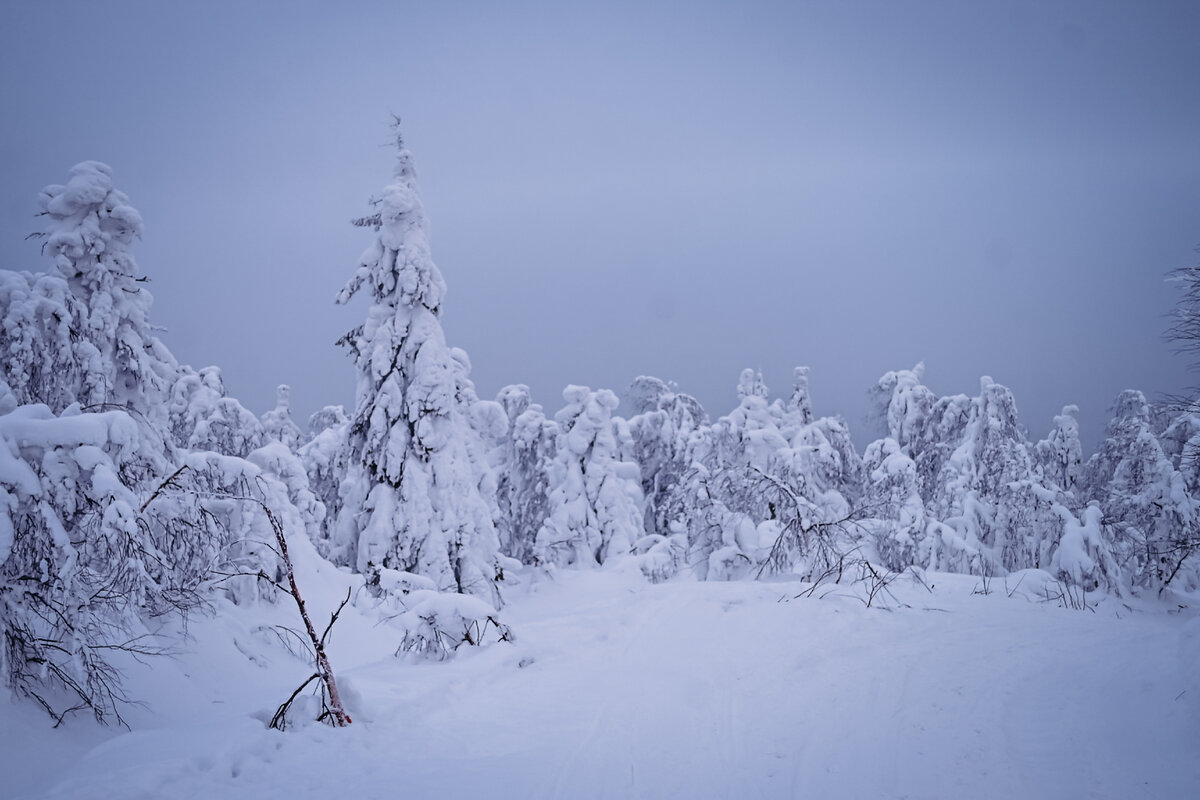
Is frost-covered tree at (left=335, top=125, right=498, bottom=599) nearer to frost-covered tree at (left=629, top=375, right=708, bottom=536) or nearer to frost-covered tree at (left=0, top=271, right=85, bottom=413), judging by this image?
frost-covered tree at (left=0, top=271, right=85, bottom=413)

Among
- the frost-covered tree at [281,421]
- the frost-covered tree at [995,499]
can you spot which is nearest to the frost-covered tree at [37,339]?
the frost-covered tree at [995,499]

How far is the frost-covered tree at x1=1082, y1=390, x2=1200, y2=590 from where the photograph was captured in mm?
8227

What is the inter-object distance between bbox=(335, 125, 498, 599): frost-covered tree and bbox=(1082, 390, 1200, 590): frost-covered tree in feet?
42.7

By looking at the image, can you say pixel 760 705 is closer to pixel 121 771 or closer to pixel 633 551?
pixel 121 771

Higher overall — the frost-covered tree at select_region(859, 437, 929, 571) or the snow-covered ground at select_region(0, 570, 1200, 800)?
the snow-covered ground at select_region(0, 570, 1200, 800)

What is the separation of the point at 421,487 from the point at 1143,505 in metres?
17.5

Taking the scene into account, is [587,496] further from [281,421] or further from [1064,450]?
[281,421]

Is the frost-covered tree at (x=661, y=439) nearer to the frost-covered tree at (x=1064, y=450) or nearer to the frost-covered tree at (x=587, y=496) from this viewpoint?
the frost-covered tree at (x=587, y=496)

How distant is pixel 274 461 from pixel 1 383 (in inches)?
301

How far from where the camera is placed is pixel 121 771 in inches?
125

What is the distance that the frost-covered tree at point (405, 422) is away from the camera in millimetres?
14039

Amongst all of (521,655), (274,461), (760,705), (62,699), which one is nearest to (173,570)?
(62,699)

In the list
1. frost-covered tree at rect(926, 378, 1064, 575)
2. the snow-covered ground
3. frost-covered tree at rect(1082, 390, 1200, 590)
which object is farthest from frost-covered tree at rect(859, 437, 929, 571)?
the snow-covered ground

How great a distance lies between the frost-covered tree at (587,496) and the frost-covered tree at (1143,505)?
1420 cm
